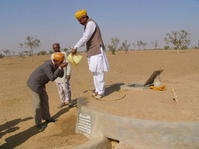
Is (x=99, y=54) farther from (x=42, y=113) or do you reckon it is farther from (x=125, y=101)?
(x=42, y=113)

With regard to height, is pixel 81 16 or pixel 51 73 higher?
pixel 81 16

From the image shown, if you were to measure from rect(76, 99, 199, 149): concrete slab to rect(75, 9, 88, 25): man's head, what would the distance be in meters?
1.88

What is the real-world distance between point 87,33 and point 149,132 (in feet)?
6.99

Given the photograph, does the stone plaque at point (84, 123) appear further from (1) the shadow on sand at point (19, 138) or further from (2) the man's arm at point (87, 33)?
(2) the man's arm at point (87, 33)

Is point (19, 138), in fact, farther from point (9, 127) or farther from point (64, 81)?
point (64, 81)

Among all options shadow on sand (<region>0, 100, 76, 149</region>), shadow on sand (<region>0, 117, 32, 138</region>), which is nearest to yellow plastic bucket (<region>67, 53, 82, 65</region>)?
shadow on sand (<region>0, 100, 76, 149</region>)

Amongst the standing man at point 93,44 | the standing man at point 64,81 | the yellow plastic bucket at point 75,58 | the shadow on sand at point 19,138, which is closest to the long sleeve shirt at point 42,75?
the yellow plastic bucket at point 75,58

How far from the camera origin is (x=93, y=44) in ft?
11.7

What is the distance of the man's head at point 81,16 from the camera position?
3.42m

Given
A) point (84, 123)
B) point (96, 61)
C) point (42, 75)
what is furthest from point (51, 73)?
point (84, 123)

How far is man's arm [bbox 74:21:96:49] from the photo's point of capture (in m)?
3.40

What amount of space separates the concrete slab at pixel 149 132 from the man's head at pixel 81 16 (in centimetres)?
188

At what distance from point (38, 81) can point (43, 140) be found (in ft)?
3.98

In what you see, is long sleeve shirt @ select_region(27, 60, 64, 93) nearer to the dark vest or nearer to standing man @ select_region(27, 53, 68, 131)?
standing man @ select_region(27, 53, 68, 131)
